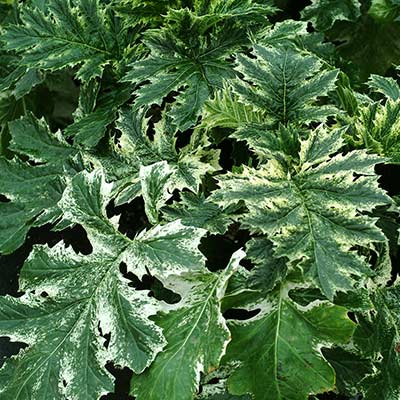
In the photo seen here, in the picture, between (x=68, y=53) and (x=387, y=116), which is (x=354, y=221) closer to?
(x=387, y=116)

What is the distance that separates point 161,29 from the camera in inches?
59.6

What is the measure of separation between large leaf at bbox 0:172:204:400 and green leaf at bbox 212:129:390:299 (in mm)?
106

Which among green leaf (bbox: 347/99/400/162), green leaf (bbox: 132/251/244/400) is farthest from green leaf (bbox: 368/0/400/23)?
green leaf (bbox: 132/251/244/400)

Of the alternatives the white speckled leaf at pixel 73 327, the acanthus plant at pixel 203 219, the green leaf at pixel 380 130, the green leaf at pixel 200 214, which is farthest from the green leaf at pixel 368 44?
the white speckled leaf at pixel 73 327

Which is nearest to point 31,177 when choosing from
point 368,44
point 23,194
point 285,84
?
point 23,194

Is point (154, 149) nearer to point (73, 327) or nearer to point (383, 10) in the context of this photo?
point (73, 327)

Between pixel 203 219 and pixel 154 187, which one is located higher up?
pixel 154 187

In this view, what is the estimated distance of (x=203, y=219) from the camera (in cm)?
135

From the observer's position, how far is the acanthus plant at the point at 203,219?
1.17m

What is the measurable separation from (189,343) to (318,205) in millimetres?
291

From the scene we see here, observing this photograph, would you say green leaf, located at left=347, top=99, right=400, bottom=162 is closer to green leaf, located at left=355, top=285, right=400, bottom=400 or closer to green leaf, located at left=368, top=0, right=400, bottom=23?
green leaf, located at left=355, top=285, right=400, bottom=400

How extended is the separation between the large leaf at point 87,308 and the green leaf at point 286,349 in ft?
0.48

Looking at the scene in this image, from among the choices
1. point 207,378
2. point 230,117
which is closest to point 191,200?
point 230,117

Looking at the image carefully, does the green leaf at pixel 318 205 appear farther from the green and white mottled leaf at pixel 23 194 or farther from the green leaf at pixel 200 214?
the green and white mottled leaf at pixel 23 194
